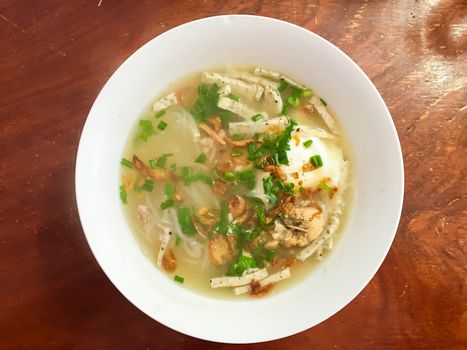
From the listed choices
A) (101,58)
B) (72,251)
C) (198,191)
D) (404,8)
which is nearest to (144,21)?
(101,58)

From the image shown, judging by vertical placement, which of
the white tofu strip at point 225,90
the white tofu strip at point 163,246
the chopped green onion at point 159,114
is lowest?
the white tofu strip at point 163,246

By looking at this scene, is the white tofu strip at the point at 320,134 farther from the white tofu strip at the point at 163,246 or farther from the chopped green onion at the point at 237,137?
the white tofu strip at the point at 163,246

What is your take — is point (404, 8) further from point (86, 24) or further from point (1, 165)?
point (1, 165)

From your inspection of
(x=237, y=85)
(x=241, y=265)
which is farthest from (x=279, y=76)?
(x=241, y=265)

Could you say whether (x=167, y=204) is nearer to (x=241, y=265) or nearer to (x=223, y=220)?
(x=223, y=220)

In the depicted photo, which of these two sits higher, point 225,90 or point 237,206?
point 225,90

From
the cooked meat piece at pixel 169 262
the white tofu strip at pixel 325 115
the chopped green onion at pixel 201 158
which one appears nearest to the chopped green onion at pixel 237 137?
the chopped green onion at pixel 201 158
